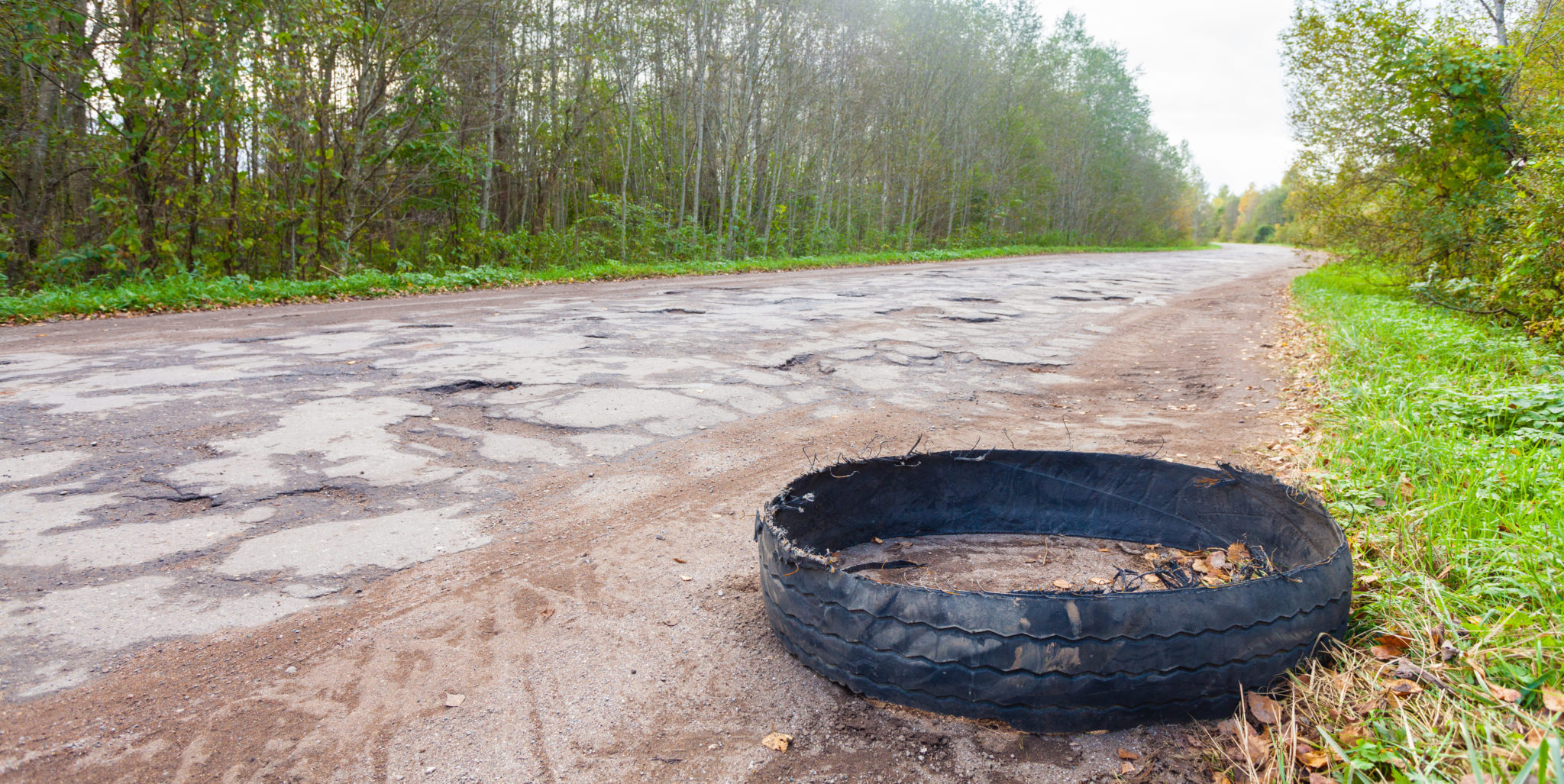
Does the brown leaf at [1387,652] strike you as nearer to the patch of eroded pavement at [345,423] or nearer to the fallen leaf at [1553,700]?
the fallen leaf at [1553,700]

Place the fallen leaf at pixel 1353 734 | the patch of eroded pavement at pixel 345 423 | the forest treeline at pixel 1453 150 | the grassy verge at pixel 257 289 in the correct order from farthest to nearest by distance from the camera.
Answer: the grassy verge at pixel 257 289, the forest treeline at pixel 1453 150, the patch of eroded pavement at pixel 345 423, the fallen leaf at pixel 1353 734

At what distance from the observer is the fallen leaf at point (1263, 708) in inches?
66.1

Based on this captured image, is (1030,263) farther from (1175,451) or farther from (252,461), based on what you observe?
(252,461)

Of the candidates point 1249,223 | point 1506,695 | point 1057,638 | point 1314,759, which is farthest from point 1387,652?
point 1249,223

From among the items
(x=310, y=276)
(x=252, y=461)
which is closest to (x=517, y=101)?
(x=310, y=276)

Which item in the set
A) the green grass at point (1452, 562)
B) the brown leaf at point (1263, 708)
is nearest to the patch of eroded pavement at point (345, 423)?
the green grass at point (1452, 562)

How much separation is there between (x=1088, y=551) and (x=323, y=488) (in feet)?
9.39

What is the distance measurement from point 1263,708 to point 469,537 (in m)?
2.36

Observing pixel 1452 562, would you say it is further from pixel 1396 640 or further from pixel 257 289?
pixel 257 289

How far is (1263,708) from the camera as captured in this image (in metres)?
1.71

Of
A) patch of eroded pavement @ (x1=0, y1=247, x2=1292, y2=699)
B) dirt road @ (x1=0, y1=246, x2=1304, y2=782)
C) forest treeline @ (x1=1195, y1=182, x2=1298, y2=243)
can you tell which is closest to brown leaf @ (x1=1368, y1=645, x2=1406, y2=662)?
dirt road @ (x1=0, y1=246, x2=1304, y2=782)

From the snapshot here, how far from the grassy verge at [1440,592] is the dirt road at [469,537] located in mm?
319

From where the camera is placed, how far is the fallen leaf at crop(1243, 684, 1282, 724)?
168 centimetres

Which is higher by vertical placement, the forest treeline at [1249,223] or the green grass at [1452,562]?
the forest treeline at [1249,223]
